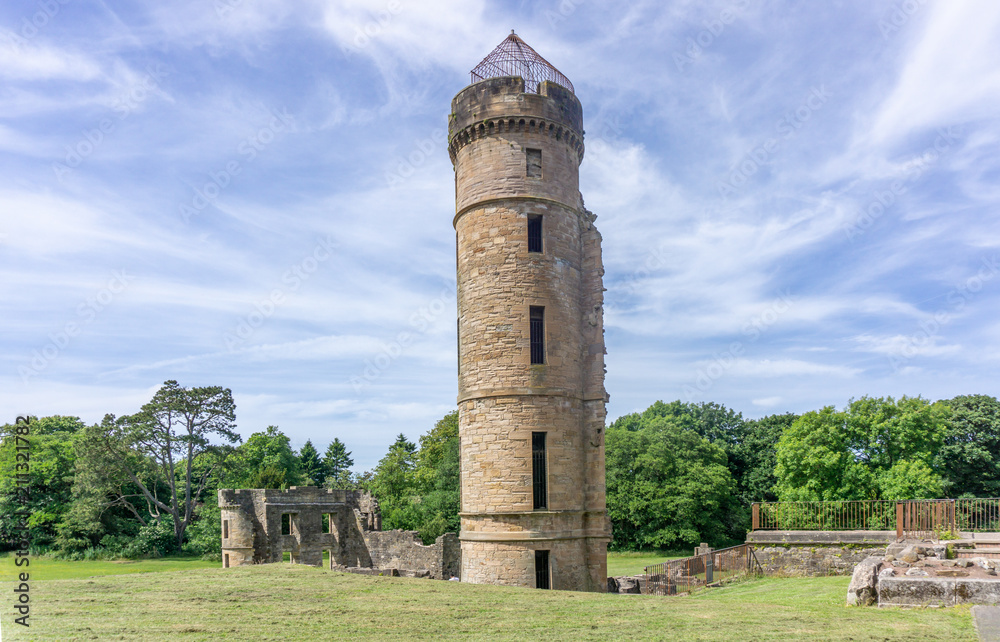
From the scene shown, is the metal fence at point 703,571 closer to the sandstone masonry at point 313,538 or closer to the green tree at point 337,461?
the sandstone masonry at point 313,538

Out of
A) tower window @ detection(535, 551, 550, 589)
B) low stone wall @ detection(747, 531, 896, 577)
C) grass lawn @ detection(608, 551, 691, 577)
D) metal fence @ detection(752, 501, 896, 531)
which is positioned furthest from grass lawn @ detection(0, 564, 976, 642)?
grass lawn @ detection(608, 551, 691, 577)

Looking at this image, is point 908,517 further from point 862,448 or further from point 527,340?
point 862,448

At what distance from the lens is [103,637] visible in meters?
7.43

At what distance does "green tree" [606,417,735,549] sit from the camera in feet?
144

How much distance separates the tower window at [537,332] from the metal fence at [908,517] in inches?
396

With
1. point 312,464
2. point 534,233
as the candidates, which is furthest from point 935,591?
point 312,464

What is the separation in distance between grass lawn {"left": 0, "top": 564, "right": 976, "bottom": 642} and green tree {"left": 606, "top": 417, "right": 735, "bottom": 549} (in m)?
32.6

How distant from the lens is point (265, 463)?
2391 inches

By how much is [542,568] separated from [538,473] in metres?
2.39

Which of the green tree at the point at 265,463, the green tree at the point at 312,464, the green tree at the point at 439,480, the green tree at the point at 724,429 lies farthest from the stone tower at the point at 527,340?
the green tree at the point at 312,464

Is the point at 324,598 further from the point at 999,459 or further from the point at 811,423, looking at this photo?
the point at 999,459

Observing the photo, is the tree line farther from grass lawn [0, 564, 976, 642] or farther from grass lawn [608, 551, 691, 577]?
grass lawn [0, 564, 976, 642]

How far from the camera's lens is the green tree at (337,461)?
7025 cm

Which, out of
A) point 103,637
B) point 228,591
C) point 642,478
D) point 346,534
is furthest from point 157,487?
point 103,637
